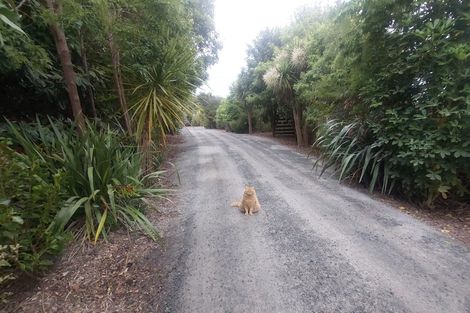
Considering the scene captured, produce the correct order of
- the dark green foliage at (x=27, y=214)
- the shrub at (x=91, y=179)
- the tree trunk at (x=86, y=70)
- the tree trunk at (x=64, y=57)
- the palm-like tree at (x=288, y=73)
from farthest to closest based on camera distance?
the palm-like tree at (x=288, y=73)
the tree trunk at (x=86, y=70)
the tree trunk at (x=64, y=57)
the shrub at (x=91, y=179)
the dark green foliage at (x=27, y=214)

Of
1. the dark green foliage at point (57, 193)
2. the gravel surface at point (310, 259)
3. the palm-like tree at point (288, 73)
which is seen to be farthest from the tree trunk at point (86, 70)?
the palm-like tree at point (288, 73)

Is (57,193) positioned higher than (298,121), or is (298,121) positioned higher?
(298,121)

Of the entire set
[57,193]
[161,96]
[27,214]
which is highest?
[161,96]

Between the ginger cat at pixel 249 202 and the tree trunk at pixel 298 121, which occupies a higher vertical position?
the tree trunk at pixel 298 121

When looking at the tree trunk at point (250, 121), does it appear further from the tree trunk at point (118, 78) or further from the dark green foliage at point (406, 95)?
the tree trunk at point (118, 78)

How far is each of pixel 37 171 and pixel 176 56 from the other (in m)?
2.51

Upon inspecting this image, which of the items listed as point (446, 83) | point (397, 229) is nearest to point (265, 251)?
point (397, 229)

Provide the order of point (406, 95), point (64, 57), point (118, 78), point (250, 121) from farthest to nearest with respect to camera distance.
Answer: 1. point (250, 121)
2. point (118, 78)
3. point (406, 95)
4. point (64, 57)

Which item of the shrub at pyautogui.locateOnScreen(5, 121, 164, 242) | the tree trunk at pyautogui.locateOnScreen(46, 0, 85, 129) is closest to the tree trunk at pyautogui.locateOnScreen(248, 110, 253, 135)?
the tree trunk at pyautogui.locateOnScreen(46, 0, 85, 129)

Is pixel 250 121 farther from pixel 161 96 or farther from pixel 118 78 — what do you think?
pixel 118 78

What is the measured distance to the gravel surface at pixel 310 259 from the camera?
163cm

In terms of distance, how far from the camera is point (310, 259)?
2.07m

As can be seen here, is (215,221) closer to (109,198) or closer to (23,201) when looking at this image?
(109,198)

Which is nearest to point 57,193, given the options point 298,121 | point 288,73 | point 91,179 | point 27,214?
point 27,214
